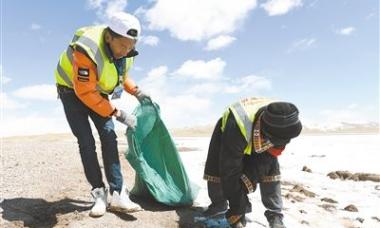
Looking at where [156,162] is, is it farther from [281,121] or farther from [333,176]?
[333,176]

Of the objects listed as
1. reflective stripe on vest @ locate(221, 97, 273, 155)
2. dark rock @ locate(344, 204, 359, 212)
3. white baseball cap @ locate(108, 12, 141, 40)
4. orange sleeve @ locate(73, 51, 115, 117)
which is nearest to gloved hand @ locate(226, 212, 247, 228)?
reflective stripe on vest @ locate(221, 97, 273, 155)

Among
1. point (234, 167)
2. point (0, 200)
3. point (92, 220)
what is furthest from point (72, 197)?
point (234, 167)

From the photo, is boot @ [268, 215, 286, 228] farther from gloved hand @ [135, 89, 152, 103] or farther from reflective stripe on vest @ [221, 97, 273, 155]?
gloved hand @ [135, 89, 152, 103]

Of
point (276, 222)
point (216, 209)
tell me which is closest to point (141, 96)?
point (216, 209)

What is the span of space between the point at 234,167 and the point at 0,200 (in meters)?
2.32

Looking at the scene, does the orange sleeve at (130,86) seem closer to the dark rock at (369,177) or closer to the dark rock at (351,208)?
the dark rock at (351,208)

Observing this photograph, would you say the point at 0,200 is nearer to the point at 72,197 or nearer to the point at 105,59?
the point at 72,197

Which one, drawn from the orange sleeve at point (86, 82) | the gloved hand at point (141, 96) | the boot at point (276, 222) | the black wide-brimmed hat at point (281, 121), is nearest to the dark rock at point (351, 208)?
the boot at point (276, 222)

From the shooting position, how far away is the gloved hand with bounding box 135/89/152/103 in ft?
16.2

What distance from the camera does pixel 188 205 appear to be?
4.85 meters

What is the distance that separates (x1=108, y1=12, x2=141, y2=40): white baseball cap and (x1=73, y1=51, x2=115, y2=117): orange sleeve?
12.7 inches

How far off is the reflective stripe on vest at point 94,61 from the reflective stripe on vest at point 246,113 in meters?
0.96

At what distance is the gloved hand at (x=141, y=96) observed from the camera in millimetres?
4934

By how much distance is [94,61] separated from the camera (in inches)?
158
